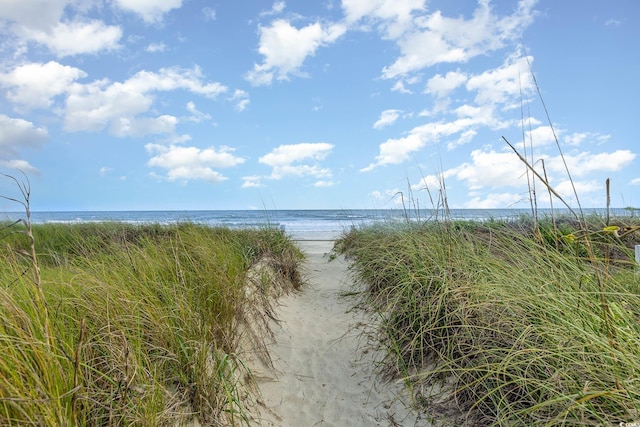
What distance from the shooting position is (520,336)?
1.98 metres

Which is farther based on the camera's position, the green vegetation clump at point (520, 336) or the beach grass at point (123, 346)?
the green vegetation clump at point (520, 336)

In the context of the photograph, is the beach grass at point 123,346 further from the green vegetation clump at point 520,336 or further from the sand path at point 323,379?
the green vegetation clump at point 520,336

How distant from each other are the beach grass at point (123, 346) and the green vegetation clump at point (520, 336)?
4.24ft

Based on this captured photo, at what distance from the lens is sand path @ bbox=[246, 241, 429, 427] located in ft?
8.70

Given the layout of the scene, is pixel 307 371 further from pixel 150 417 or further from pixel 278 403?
pixel 150 417

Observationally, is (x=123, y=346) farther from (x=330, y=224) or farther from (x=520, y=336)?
(x=330, y=224)

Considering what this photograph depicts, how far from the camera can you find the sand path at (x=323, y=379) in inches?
104

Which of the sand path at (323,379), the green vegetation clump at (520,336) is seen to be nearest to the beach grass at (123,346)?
the sand path at (323,379)

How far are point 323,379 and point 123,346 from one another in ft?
5.85

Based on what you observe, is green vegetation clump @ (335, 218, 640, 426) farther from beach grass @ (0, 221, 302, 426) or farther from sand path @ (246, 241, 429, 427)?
beach grass @ (0, 221, 302, 426)

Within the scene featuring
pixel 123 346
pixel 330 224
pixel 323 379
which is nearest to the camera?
pixel 123 346

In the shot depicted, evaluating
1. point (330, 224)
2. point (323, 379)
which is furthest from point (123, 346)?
point (330, 224)

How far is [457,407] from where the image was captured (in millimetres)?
2396

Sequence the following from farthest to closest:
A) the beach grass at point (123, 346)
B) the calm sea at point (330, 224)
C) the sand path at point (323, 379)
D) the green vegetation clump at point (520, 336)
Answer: the calm sea at point (330, 224) < the sand path at point (323, 379) < the green vegetation clump at point (520, 336) < the beach grass at point (123, 346)
